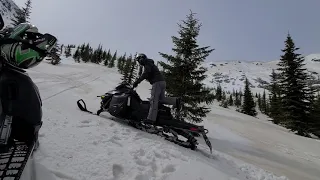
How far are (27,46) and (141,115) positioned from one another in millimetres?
4932

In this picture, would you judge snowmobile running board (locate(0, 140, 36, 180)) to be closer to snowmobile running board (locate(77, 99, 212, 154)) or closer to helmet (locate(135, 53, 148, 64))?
snowmobile running board (locate(77, 99, 212, 154))

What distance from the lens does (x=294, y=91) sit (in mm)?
22766

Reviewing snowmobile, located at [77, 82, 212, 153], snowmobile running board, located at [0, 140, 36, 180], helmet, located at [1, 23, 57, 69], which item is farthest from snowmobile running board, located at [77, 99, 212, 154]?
helmet, located at [1, 23, 57, 69]

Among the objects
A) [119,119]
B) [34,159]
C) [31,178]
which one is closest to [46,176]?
[31,178]

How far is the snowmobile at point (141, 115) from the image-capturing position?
253 inches

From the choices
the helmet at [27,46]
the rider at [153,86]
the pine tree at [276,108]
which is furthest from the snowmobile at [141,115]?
the pine tree at [276,108]

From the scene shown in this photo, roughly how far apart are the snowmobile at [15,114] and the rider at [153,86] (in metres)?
4.55

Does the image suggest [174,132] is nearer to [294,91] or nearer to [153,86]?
[153,86]

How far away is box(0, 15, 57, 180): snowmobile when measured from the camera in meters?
2.02

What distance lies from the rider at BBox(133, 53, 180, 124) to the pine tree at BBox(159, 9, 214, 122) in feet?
19.2

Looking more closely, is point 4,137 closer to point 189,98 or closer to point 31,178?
point 31,178

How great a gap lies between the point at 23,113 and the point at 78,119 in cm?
377

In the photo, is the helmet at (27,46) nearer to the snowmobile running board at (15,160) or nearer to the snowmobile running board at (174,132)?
the snowmobile running board at (15,160)

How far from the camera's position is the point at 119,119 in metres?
7.40
